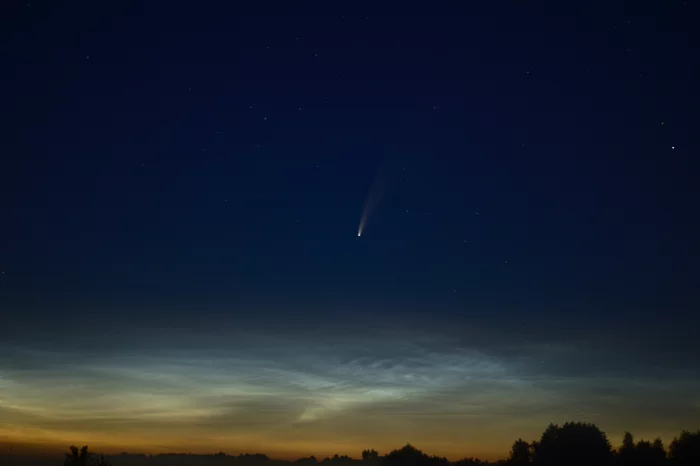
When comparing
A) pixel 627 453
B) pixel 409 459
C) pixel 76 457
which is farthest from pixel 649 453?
pixel 76 457

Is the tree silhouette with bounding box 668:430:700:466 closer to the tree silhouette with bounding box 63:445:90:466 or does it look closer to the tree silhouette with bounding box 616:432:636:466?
the tree silhouette with bounding box 616:432:636:466

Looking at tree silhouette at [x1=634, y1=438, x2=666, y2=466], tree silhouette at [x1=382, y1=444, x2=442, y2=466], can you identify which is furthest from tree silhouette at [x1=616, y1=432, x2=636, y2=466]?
tree silhouette at [x1=382, y1=444, x2=442, y2=466]

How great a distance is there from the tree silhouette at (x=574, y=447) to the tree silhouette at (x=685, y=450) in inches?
243

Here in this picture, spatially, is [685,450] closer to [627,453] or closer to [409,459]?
[627,453]

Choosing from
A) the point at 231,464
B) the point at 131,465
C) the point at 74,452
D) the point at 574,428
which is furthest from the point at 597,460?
the point at 231,464

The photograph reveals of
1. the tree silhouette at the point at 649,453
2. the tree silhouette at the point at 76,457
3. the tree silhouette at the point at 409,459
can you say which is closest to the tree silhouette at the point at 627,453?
the tree silhouette at the point at 649,453

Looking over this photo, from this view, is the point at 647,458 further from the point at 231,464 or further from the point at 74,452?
the point at 231,464

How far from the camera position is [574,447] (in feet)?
209

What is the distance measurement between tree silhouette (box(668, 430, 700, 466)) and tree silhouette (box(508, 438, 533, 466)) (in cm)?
1379

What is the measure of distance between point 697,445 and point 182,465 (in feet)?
246

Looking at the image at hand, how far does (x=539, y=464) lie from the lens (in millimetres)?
64625

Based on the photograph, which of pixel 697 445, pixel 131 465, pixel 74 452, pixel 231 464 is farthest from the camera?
pixel 231 464

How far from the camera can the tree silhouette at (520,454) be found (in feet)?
224

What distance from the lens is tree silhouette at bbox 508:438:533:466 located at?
2687 inches
